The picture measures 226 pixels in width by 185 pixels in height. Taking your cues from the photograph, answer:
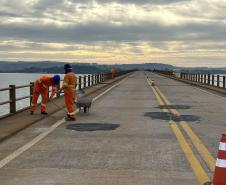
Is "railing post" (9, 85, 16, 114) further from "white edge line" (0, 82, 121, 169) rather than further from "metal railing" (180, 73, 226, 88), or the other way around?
"metal railing" (180, 73, 226, 88)

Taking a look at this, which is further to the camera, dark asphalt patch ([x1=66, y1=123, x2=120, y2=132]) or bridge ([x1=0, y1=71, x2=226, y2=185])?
dark asphalt patch ([x1=66, y1=123, x2=120, y2=132])

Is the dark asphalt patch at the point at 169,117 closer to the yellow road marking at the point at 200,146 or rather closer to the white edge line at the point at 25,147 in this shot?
the yellow road marking at the point at 200,146

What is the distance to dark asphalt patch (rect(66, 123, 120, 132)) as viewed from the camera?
517 inches

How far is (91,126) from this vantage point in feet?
45.2

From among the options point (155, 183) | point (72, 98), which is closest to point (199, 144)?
point (155, 183)

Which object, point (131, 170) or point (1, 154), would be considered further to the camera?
point (1, 154)

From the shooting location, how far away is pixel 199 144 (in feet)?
34.8

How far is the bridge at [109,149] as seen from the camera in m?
7.46

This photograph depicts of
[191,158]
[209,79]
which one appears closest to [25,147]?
[191,158]

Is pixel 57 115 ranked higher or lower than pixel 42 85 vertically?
lower

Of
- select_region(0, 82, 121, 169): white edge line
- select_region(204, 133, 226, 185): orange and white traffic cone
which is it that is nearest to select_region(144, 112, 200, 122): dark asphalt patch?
select_region(0, 82, 121, 169): white edge line

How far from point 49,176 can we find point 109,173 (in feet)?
3.08

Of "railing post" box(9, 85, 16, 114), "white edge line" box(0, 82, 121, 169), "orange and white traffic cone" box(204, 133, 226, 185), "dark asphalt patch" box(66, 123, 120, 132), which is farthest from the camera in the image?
"railing post" box(9, 85, 16, 114)

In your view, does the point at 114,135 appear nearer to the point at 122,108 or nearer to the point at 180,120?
the point at 180,120
